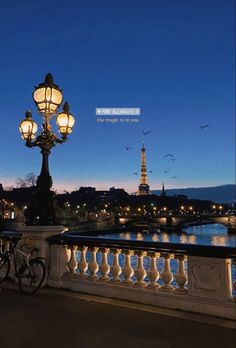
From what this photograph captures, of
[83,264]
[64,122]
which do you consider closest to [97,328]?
[83,264]

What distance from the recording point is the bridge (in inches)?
4369

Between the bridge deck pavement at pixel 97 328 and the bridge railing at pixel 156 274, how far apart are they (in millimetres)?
477

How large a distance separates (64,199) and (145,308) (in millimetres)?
131213

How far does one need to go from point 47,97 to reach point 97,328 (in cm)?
608

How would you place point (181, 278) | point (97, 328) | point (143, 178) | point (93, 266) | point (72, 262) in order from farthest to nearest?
A: 1. point (143, 178)
2. point (72, 262)
3. point (93, 266)
4. point (181, 278)
5. point (97, 328)

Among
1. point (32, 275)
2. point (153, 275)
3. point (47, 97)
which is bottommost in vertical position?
point (32, 275)

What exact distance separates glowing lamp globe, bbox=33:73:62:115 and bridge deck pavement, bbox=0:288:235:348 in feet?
16.4

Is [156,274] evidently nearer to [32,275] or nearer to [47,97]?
[32,275]

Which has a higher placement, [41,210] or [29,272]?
[41,210]

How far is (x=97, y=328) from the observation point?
5855 millimetres

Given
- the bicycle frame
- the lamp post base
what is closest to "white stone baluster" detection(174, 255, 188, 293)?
the bicycle frame

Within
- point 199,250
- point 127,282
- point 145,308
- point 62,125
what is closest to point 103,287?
point 127,282

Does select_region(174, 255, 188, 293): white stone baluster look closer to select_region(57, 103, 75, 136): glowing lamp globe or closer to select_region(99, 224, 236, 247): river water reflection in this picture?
select_region(57, 103, 75, 136): glowing lamp globe

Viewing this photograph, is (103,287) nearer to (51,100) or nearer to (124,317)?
(124,317)
